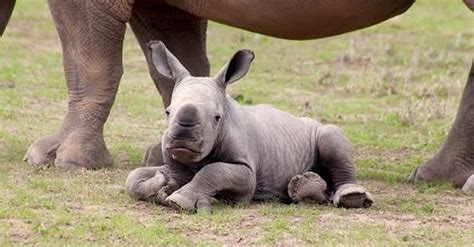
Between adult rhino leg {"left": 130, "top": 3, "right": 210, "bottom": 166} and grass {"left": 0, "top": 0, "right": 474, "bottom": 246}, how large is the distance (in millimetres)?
697

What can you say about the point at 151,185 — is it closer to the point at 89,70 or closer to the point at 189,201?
the point at 189,201

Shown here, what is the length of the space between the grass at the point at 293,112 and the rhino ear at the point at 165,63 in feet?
2.61

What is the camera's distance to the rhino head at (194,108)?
7969 millimetres

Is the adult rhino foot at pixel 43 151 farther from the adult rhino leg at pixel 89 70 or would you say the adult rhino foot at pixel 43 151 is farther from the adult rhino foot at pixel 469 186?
the adult rhino foot at pixel 469 186

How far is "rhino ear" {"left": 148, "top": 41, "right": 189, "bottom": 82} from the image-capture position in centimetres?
868

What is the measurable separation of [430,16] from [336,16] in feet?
43.2

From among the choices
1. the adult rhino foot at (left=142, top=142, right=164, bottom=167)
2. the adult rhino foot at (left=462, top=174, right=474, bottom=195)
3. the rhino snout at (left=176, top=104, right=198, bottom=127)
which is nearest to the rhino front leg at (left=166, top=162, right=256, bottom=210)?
the rhino snout at (left=176, top=104, right=198, bottom=127)

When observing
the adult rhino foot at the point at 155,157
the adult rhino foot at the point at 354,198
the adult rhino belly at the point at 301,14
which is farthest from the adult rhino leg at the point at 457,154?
the adult rhino foot at the point at 155,157

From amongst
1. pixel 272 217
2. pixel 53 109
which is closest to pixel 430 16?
pixel 53 109

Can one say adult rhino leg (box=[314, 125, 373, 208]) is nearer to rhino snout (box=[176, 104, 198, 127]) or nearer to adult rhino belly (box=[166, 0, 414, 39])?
adult rhino belly (box=[166, 0, 414, 39])

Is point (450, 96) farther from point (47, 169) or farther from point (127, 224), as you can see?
point (127, 224)

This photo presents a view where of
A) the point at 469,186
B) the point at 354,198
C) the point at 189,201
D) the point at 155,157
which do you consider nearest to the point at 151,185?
the point at 189,201

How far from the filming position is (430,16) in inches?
896

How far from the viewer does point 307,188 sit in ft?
28.4
